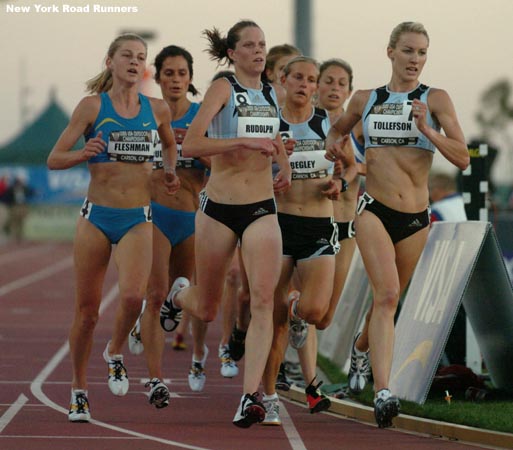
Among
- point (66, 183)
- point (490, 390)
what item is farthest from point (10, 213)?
point (490, 390)

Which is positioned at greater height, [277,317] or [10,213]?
[277,317]

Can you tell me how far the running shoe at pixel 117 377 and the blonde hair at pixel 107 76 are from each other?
1893 millimetres

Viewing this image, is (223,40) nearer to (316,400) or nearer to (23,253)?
(316,400)

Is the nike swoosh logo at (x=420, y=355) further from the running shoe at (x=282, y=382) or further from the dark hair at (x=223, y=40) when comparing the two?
the dark hair at (x=223, y=40)

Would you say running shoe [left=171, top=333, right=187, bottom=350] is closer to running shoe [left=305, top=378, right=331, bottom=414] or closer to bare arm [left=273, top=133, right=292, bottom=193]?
running shoe [left=305, top=378, right=331, bottom=414]

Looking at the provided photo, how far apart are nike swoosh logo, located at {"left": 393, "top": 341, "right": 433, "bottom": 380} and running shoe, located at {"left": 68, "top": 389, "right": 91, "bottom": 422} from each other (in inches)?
97.1

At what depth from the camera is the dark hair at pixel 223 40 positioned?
11031mm

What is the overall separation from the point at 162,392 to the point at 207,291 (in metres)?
0.83

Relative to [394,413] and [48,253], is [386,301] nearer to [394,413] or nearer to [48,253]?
[394,413]

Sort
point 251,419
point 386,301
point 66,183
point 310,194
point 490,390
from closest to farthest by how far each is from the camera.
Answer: point 251,419, point 386,301, point 310,194, point 490,390, point 66,183

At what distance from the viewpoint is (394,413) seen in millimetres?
10555

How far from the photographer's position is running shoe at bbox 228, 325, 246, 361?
45.0 feet

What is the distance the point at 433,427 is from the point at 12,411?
3109 mm

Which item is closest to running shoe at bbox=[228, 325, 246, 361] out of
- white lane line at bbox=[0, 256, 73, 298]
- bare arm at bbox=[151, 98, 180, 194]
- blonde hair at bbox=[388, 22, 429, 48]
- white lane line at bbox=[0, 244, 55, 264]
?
bare arm at bbox=[151, 98, 180, 194]
